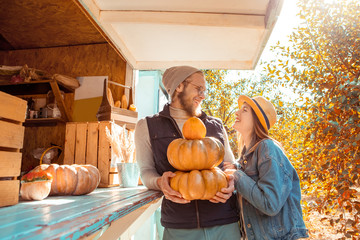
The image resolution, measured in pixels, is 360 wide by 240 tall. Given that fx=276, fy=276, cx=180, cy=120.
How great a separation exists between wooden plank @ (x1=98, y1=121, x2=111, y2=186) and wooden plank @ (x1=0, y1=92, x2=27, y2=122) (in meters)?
1.45

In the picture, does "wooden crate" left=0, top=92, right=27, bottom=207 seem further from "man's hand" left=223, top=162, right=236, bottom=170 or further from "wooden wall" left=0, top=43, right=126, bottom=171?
"wooden wall" left=0, top=43, right=126, bottom=171

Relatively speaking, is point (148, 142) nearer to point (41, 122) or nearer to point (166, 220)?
point (166, 220)

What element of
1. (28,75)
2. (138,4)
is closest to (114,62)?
(28,75)

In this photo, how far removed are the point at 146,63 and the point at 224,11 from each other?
1.53 metres

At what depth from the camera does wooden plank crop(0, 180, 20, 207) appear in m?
1.36

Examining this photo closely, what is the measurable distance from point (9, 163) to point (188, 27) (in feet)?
7.33

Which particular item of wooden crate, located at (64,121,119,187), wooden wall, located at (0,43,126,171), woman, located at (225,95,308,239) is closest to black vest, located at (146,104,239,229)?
woman, located at (225,95,308,239)

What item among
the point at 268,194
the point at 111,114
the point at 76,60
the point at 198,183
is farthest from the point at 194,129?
the point at 76,60

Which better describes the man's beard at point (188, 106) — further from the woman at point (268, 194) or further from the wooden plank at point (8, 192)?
the wooden plank at point (8, 192)

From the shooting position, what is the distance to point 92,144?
3.02m

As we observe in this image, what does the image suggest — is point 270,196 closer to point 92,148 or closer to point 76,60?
point 92,148

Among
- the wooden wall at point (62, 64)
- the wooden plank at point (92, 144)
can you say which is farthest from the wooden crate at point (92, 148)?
the wooden wall at point (62, 64)

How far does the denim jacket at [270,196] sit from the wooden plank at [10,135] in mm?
1280

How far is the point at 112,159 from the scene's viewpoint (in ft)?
9.75
